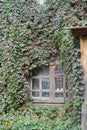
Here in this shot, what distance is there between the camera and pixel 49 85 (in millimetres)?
9000

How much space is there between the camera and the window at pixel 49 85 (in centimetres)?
885

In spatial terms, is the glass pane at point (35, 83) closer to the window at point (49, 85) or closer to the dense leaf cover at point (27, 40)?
the window at point (49, 85)

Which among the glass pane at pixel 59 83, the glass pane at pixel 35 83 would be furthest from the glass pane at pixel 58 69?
the glass pane at pixel 35 83

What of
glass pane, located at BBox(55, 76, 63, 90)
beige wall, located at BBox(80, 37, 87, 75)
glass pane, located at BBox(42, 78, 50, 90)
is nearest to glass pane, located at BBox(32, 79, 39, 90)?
glass pane, located at BBox(42, 78, 50, 90)

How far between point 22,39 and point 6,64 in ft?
2.90

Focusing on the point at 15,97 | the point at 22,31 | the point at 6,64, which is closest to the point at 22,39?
the point at 22,31

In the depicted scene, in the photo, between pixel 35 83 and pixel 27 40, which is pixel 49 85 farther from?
pixel 27 40

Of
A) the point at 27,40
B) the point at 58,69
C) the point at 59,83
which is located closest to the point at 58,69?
the point at 58,69

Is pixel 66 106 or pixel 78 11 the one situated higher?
pixel 78 11

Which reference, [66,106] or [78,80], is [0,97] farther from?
[78,80]

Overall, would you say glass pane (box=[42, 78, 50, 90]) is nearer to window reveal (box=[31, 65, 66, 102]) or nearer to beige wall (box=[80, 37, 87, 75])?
window reveal (box=[31, 65, 66, 102])

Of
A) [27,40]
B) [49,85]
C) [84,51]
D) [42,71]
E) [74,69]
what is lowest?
[49,85]

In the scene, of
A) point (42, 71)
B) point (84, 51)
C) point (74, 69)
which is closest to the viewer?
point (84, 51)

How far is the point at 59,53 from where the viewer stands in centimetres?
878
